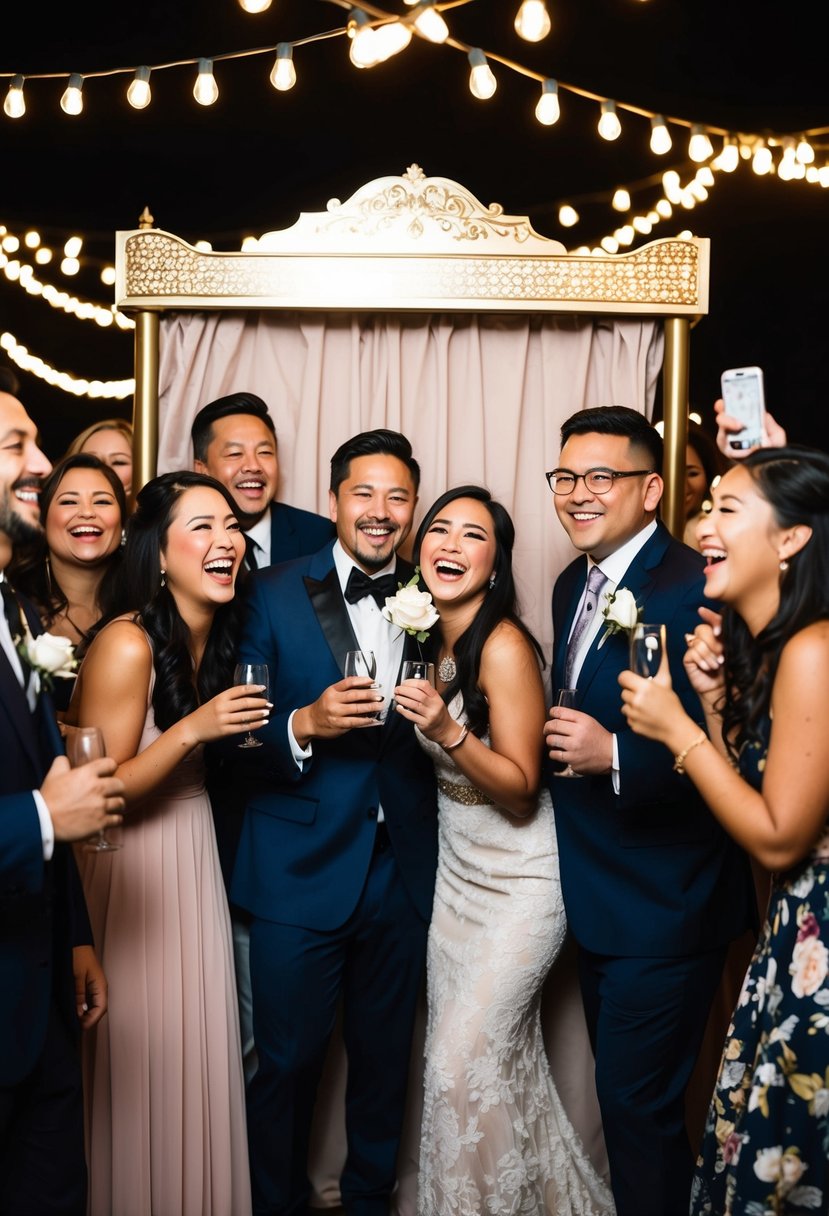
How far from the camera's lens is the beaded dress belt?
11.0ft

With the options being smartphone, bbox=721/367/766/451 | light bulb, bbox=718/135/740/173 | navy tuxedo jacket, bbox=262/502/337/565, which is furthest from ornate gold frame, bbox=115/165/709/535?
light bulb, bbox=718/135/740/173

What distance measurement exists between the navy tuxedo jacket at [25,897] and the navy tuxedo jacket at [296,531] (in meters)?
1.68

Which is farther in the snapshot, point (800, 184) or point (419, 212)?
point (800, 184)

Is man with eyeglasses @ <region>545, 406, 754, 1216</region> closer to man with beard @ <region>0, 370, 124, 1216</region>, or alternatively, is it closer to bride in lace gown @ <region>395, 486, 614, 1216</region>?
bride in lace gown @ <region>395, 486, 614, 1216</region>

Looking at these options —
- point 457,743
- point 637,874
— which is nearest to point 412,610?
point 457,743

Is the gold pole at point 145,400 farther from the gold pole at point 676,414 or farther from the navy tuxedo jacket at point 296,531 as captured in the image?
the gold pole at point 676,414

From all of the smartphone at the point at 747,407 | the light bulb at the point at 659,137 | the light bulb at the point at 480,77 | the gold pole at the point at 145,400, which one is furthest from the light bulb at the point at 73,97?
the smartphone at the point at 747,407

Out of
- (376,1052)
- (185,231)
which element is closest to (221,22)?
(185,231)

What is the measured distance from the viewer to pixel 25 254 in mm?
7723

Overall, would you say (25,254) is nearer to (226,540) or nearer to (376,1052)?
(226,540)

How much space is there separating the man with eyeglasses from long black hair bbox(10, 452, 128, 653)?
1.55 m

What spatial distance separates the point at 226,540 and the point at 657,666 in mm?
1322

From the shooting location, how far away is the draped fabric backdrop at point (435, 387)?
166 inches

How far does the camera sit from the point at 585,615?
3426 mm
